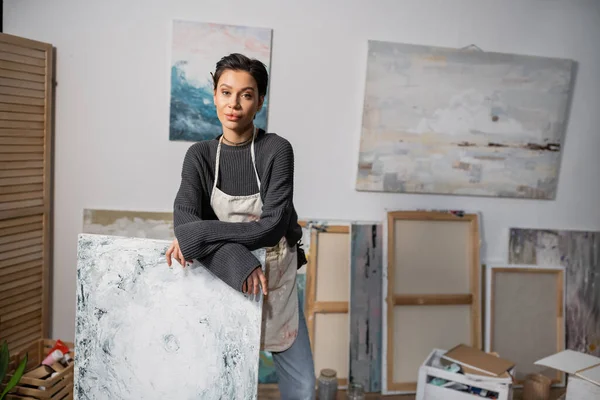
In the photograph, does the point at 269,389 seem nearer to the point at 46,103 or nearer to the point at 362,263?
the point at 362,263

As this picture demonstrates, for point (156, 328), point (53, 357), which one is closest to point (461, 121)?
point (156, 328)

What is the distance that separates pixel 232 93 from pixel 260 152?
0.66ft

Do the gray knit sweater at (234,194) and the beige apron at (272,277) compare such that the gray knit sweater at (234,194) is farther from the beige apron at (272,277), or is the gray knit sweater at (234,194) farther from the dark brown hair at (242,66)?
the dark brown hair at (242,66)

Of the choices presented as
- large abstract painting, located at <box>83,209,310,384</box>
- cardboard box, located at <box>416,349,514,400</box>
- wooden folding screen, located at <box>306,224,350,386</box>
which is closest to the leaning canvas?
large abstract painting, located at <box>83,209,310,384</box>

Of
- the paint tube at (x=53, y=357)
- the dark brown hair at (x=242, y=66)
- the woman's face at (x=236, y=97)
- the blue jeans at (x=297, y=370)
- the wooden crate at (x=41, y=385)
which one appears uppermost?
the dark brown hair at (x=242, y=66)

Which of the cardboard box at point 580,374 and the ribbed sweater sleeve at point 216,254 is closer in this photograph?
the ribbed sweater sleeve at point 216,254

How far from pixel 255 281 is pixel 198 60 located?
1.58 meters

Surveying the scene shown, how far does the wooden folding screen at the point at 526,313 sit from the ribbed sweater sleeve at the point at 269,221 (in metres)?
1.85

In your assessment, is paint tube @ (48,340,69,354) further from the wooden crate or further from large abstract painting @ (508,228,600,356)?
large abstract painting @ (508,228,600,356)

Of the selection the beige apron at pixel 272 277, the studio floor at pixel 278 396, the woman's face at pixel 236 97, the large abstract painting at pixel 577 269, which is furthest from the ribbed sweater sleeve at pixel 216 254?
the large abstract painting at pixel 577 269

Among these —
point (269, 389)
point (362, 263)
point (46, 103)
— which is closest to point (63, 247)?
point (46, 103)

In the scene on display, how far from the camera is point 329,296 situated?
9.22ft

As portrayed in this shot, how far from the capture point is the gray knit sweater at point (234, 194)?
145 cm

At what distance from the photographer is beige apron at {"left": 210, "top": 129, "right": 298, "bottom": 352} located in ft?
5.21
